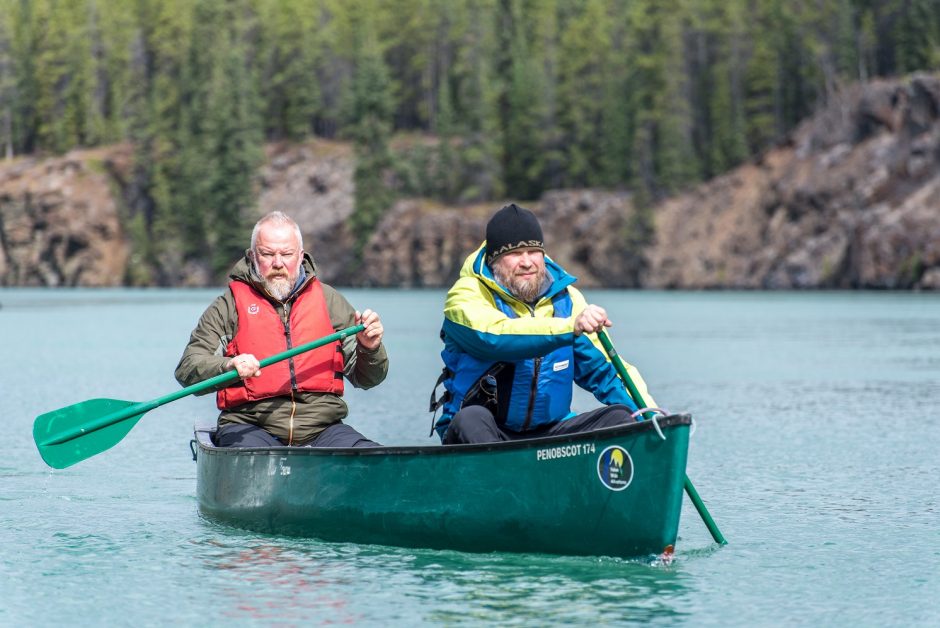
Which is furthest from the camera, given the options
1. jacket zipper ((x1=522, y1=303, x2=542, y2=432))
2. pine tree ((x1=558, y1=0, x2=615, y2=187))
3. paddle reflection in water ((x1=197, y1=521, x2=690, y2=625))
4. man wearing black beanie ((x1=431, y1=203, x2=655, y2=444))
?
pine tree ((x1=558, y1=0, x2=615, y2=187))

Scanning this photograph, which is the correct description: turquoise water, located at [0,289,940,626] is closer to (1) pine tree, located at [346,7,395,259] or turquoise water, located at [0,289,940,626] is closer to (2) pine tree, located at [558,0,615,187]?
(2) pine tree, located at [558,0,615,187]

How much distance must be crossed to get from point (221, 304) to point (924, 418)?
955 centimetres

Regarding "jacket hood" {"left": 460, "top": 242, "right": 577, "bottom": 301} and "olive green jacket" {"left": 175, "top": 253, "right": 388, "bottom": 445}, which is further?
"olive green jacket" {"left": 175, "top": 253, "right": 388, "bottom": 445}

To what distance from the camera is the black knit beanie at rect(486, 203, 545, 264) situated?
7695mm

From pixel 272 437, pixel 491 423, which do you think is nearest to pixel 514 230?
pixel 491 423

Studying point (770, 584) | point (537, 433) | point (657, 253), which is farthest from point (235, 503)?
point (657, 253)

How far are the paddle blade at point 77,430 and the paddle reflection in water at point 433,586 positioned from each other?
137 cm

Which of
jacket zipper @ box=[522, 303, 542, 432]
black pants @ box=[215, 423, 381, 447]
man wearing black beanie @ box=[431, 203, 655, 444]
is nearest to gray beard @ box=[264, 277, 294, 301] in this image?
black pants @ box=[215, 423, 381, 447]

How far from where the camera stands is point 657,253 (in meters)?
79.8

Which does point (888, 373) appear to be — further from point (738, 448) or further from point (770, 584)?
point (770, 584)

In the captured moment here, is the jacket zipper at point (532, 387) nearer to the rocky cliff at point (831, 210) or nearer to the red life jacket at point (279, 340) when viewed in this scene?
the red life jacket at point (279, 340)

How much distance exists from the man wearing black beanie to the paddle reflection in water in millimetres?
759

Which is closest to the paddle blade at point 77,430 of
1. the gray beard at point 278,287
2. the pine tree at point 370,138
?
the gray beard at point 278,287

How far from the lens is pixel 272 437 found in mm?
8844
